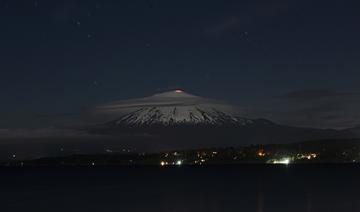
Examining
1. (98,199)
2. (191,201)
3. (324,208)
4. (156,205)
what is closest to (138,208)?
(156,205)

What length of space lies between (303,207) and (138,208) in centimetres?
2041

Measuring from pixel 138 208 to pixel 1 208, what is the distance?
19.0 metres

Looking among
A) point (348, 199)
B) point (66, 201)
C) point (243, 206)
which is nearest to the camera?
point (243, 206)

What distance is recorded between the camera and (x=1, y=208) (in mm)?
80312

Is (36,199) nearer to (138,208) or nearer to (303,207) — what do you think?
(138,208)

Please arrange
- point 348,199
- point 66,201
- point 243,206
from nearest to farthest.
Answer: point 243,206 → point 348,199 → point 66,201

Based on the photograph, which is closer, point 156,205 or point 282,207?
point 282,207

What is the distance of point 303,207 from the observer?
230ft

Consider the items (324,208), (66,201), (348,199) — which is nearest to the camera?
(324,208)

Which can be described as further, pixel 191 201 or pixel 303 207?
pixel 191 201

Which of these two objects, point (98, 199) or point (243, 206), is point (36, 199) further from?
point (243, 206)

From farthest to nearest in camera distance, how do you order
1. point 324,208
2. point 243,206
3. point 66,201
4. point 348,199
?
point 66,201 < point 348,199 < point 243,206 < point 324,208

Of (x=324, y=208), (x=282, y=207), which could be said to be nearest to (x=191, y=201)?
(x=282, y=207)

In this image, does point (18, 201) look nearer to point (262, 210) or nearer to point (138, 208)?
point (138, 208)
